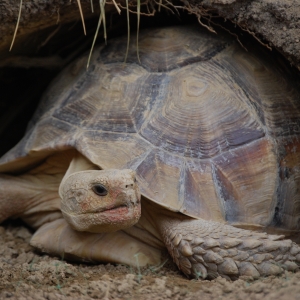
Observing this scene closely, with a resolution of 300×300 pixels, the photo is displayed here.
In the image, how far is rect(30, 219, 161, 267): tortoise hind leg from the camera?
360 cm

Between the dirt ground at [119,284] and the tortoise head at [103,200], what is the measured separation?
0.96 feet

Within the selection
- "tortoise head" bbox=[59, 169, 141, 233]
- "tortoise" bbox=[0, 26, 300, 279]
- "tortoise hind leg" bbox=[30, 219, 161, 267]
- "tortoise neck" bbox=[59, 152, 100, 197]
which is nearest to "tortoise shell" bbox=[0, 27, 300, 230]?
"tortoise" bbox=[0, 26, 300, 279]

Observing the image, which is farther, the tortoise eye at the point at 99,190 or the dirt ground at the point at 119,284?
the tortoise eye at the point at 99,190

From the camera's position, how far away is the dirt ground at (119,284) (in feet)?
8.64

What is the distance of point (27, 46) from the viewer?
4402 mm

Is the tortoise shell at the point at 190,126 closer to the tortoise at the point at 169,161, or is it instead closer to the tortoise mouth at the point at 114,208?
the tortoise at the point at 169,161

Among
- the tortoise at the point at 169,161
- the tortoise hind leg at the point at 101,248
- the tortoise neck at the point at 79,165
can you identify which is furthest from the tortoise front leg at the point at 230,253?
the tortoise neck at the point at 79,165

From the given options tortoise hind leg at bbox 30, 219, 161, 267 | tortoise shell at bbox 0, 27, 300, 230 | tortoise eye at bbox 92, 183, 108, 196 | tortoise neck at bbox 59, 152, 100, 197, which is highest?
tortoise shell at bbox 0, 27, 300, 230

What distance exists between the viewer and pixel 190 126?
3.71 m

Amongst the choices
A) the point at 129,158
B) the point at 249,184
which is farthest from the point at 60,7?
the point at 249,184

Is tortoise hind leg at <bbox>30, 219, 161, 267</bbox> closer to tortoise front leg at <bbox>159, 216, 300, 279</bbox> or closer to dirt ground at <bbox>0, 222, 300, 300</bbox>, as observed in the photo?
dirt ground at <bbox>0, 222, 300, 300</bbox>

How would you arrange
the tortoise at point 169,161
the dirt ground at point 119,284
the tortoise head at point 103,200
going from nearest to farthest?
the dirt ground at point 119,284
the tortoise head at point 103,200
the tortoise at point 169,161

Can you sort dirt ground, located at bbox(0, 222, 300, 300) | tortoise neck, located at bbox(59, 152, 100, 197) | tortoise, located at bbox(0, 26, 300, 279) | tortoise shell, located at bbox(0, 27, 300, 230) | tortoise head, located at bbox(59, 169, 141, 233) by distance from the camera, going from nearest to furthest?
dirt ground, located at bbox(0, 222, 300, 300) < tortoise head, located at bbox(59, 169, 141, 233) < tortoise, located at bbox(0, 26, 300, 279) < tortoise shell, located at bbox(0, 27, 300, 230) < tortoise neck, located at bbox(59, 152, 100, 197)

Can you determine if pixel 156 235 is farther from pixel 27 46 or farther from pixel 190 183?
pixel 27 46
